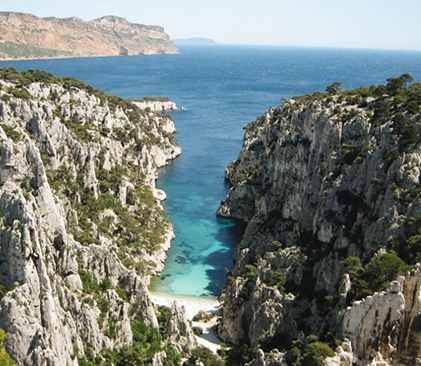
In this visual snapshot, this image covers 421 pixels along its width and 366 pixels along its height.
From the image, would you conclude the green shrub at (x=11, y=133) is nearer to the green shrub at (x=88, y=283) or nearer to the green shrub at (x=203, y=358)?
the green shrub at (x=88, y=283)

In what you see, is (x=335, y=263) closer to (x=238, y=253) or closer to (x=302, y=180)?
(x=302, y=180)

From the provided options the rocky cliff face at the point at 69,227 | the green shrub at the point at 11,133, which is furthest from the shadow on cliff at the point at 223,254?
the green shrub at the point at 11,133

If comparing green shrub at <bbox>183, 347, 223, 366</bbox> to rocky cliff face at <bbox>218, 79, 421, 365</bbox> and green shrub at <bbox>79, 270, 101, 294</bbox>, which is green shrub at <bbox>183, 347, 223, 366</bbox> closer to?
rocky cliff face at <bbox>218, 79, 421, 365</bbox>

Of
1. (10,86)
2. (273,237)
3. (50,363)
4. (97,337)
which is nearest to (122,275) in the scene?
(97,337)

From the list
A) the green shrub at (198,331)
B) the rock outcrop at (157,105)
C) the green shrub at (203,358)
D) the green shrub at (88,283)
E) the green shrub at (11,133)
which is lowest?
the green shrub at (198,331)

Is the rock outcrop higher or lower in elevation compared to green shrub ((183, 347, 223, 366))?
higher

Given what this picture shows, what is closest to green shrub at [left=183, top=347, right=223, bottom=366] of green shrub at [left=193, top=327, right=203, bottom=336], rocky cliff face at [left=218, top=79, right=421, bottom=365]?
rocky cliff face at [left=218, top=79, right=421, bottom=365]
